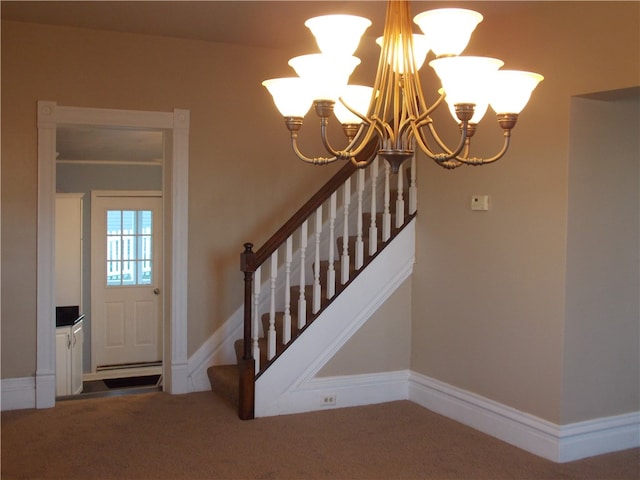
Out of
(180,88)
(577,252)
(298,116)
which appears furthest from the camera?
(180,88)

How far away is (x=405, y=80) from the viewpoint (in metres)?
2.42

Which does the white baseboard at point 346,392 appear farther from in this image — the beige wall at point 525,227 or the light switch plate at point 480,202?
the light switch plate at point 480,202

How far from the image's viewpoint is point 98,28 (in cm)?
462

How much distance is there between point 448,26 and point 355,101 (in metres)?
0.49

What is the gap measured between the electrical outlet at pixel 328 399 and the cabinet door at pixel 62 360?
4051 mm

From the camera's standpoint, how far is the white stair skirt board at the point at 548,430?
3.78 m

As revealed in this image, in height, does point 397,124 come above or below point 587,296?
above

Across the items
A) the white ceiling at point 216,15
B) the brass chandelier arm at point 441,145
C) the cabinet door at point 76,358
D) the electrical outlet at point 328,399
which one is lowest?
the cabinet door at point 76,358

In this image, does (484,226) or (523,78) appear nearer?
(523,78)

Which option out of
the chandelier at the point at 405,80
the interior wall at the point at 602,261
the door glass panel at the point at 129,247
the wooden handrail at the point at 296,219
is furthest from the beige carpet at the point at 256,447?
the door glass panel at the point at 129,247

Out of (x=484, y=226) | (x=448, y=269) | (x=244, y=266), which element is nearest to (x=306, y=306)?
(x=244, y=266)

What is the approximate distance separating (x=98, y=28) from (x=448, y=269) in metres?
2.83

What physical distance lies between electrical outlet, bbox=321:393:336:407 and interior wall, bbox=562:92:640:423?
1542mm

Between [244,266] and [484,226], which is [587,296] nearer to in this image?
[484,226]
